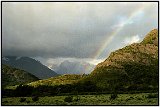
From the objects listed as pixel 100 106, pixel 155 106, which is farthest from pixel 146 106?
pixel 100 106

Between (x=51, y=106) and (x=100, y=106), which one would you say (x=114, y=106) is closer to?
(x=100, y=106)

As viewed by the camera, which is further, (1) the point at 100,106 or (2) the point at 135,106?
(1) the point at 100,106

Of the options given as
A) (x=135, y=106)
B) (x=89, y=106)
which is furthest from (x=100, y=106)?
(x=135, y=106)

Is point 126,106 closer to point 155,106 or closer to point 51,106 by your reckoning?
point 155,106

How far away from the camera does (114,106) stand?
5503cm

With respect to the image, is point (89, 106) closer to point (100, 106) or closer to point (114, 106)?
point (100, 106)

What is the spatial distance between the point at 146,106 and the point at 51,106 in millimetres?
Result: 18445

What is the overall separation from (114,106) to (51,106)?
13102 millimetres

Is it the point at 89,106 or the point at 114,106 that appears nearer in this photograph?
the point at 114,106

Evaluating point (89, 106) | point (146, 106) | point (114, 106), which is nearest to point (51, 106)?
point (89, 106)

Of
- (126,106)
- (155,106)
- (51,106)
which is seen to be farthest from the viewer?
(51,106)

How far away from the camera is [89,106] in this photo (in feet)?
193

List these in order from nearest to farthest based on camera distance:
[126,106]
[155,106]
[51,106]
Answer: [155,106] → [126,106] → [51,106]

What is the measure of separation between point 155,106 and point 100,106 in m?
10.7
